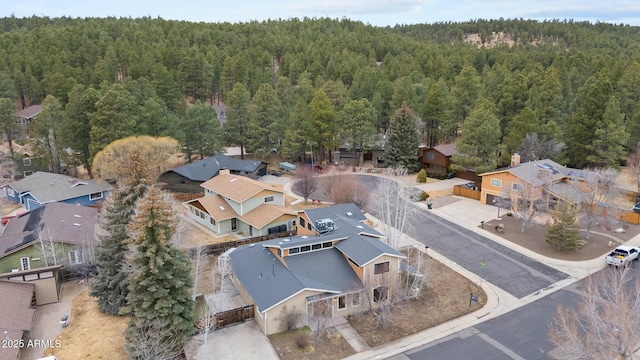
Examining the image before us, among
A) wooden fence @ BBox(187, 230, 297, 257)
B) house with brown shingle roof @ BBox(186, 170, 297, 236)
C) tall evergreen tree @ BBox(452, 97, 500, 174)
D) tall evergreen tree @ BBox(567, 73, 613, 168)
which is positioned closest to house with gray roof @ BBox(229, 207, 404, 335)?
wooden fence @ BBox(187, 230, 297, 257)

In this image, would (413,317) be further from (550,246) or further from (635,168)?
(635,168)

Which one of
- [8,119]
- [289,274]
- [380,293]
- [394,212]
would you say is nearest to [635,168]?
[394,212]

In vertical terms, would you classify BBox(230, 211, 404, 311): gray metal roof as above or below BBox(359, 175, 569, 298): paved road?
above

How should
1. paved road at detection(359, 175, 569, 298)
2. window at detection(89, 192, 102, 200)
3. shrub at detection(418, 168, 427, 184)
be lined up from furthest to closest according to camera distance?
shrub at detection(418, 168, 427, 184)
window at detection(89, 192, 102, 200)
paved road at detection(359, 175, 569, 298)

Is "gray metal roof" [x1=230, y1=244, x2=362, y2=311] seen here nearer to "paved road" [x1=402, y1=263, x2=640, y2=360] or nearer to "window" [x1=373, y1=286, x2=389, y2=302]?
"window" [x1=373, y1=286, x2=389, y2=302]

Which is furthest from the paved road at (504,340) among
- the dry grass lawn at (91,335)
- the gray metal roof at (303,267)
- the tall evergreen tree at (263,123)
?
the tall evergreen tree at (263,123)

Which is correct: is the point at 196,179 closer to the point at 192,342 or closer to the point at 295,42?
the point at 192,342
